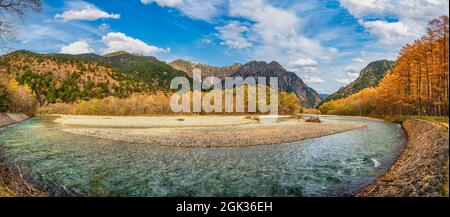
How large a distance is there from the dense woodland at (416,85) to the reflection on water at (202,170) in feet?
19.9

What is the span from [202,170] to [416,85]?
97.2 ft

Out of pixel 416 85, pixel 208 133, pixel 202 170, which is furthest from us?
pixel 208 133

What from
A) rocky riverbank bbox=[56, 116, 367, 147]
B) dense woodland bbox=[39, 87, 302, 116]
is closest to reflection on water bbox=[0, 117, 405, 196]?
rocky riverbank bbox=[56, 116, 367, 147]

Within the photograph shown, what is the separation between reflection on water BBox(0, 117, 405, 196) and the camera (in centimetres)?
1162

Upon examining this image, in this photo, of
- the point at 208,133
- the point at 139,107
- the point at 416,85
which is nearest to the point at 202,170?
the point at 208,133

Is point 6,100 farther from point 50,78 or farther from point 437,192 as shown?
point 50,78

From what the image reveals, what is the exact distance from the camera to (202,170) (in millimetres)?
15141

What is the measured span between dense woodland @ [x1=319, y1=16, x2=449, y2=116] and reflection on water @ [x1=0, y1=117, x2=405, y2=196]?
239 inches

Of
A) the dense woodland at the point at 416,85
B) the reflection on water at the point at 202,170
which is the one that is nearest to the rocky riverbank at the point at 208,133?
the reflection on water at the point at 202,170

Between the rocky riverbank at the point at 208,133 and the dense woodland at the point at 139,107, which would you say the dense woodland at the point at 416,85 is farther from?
the dense woodland at the point at 139,107

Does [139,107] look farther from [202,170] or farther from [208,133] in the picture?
[202,170]

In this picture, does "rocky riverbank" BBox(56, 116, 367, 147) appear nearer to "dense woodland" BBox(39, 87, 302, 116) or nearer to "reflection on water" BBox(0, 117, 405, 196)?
"reflection on water" BBox(0, 117, 405, 196)

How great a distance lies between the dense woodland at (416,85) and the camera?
12020 mm
